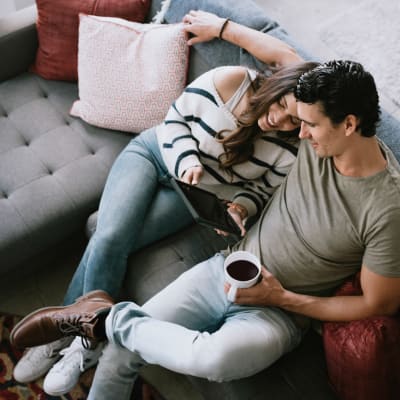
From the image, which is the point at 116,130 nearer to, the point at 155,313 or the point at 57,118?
the point at 57,118

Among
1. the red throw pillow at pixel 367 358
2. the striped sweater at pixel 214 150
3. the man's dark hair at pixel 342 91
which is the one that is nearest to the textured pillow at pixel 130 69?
the striped sweater at pixel 214 150

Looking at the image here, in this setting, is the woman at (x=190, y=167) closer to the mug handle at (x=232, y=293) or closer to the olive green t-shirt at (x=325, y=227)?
the olive green t-shirt at (x=325, y=227)

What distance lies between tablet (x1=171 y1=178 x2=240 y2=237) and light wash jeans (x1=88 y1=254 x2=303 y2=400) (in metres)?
0.10

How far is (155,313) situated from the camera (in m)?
1.59

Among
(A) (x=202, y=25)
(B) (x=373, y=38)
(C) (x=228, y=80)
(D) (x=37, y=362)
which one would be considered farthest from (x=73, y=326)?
(B) (x=373, y=38)

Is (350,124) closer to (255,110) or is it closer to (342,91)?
(342,91)

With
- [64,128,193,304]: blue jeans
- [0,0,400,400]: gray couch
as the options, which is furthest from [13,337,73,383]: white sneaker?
[0,0,400,400]: gray couch

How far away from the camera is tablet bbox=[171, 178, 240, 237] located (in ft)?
5.57

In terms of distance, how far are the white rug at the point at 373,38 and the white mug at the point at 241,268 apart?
1.62 m

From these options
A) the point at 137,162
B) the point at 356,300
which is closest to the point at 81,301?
the point at 137,162

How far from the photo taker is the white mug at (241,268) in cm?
148

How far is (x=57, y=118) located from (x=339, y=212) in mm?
1199

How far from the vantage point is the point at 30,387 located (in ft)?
6.18

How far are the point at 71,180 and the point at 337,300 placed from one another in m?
1.00
